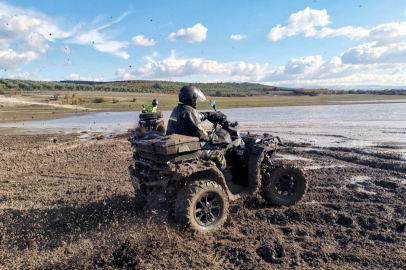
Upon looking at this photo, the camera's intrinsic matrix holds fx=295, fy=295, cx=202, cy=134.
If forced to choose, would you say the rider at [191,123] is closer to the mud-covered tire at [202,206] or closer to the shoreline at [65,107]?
the mud-covered tire at [202,206]

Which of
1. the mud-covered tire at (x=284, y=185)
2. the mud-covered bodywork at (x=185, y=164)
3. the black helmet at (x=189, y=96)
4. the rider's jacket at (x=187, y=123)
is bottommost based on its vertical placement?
the mud-covered tire at (x=284, y=185)

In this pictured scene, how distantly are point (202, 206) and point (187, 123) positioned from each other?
132cm

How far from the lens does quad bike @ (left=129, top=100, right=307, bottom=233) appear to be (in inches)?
162

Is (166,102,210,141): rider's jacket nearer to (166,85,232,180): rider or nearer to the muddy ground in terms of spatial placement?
(166,85,232,180): rider

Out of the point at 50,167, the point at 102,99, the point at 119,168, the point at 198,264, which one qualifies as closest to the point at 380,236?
the point at 198,264

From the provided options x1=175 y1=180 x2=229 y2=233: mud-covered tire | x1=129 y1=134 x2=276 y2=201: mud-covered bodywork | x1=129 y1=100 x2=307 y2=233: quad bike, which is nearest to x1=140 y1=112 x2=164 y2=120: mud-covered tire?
x1=129 y1=100 x2=307 y2=233: quad bike

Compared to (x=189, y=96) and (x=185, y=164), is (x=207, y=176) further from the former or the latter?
(x=189, y=96)

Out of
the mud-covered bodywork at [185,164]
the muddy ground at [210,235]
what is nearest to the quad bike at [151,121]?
the muddy ground at [210,235]

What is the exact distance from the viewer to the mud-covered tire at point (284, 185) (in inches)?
206

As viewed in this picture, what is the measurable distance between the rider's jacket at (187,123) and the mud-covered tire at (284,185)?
1.39 m

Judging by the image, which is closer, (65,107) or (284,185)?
(284,185)

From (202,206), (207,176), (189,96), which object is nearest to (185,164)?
(207,176)

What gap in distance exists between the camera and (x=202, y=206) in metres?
4.27

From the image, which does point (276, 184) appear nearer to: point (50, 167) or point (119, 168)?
point (119, 168)
